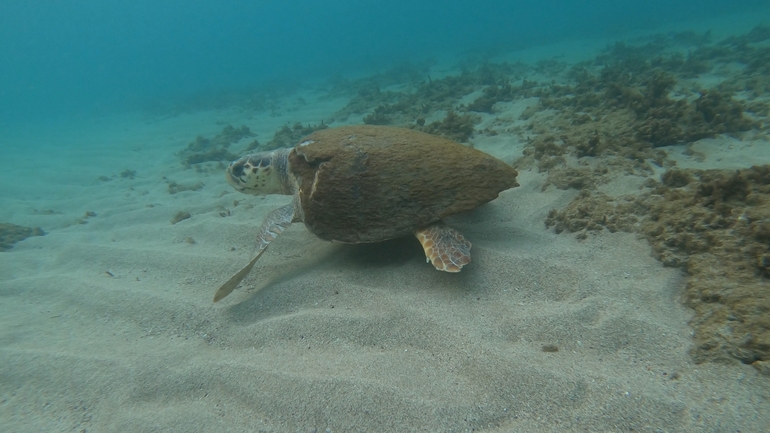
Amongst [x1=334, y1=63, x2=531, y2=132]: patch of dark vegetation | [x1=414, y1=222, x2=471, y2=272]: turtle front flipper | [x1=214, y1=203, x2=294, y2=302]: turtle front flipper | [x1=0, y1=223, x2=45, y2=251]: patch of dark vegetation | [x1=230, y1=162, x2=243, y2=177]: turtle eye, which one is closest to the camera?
[x1=414, y1=222, x2=471, y2=272]: turtle front flipper

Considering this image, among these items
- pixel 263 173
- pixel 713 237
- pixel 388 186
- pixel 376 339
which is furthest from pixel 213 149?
pixel 713 237

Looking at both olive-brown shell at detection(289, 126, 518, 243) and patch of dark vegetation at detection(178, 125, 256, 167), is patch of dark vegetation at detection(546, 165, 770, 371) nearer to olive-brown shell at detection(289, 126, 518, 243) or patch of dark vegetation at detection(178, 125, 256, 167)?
olive-brown shell at detection(289, 126, 518, 243)

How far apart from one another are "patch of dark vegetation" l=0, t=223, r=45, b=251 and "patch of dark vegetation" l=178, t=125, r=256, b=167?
3.97 meters

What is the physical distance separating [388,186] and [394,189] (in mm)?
57

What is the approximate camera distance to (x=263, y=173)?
171 inches

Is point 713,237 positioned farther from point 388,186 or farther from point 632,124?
point 632,124

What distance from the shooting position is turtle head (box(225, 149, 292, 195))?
4289 mm

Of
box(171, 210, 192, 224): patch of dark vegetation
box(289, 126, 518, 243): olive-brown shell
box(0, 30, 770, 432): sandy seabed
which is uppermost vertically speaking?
box(289, 126, 518, 243): olive-brown shell

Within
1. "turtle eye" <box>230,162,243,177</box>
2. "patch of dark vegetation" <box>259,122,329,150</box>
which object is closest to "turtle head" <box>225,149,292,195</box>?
"turtle eye" <box>230,162,243,177</box>

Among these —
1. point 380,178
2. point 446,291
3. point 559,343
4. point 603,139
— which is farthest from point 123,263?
point 603,139

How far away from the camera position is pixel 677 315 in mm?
2123

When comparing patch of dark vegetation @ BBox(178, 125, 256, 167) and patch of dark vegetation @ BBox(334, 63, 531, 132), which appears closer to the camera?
patch of dark vegetation @ BBox(334, 63, 531, 132)

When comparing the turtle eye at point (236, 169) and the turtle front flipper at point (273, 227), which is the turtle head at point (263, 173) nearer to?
the turtle eye at point (236, 169)

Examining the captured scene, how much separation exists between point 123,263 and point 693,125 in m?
7.51
